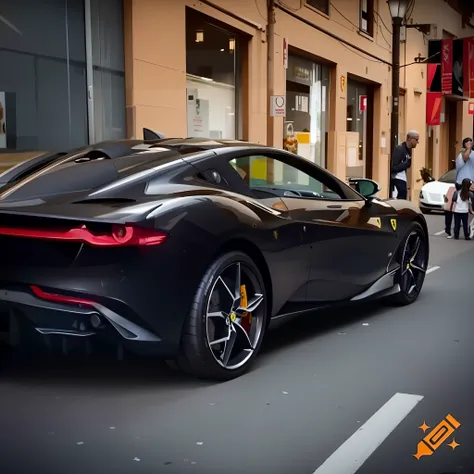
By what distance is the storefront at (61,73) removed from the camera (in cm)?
948

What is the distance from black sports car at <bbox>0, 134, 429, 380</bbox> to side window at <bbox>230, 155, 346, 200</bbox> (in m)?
0.01

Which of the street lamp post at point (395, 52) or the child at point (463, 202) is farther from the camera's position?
the street lamp post at point (395, 52)

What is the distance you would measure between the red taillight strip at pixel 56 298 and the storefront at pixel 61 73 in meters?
5.84

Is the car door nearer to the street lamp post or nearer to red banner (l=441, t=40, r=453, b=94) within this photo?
the street lamp post

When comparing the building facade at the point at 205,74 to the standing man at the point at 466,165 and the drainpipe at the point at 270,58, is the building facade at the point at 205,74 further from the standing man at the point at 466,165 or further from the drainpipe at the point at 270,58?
the standing man at the point at 466,165

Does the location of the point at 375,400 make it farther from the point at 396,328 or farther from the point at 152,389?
the point at 396,328

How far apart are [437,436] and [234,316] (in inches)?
53.9

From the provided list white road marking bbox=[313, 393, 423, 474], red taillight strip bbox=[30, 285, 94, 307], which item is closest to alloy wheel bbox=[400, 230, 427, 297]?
white road marking bbox=[313, 393, 423, 474]

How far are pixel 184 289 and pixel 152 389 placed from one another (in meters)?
0.62

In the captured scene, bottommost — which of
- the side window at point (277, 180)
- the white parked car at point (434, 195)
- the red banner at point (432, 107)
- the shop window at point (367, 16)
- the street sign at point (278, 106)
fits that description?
the white parked car at point (434, 195)

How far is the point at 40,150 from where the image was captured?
387 inches

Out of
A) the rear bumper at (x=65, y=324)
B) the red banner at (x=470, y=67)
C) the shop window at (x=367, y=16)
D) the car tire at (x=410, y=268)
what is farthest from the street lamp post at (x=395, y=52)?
the rear bumper at (x=65, y=324)

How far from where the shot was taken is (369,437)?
12.1ft

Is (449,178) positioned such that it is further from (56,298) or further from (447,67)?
(56,298)
